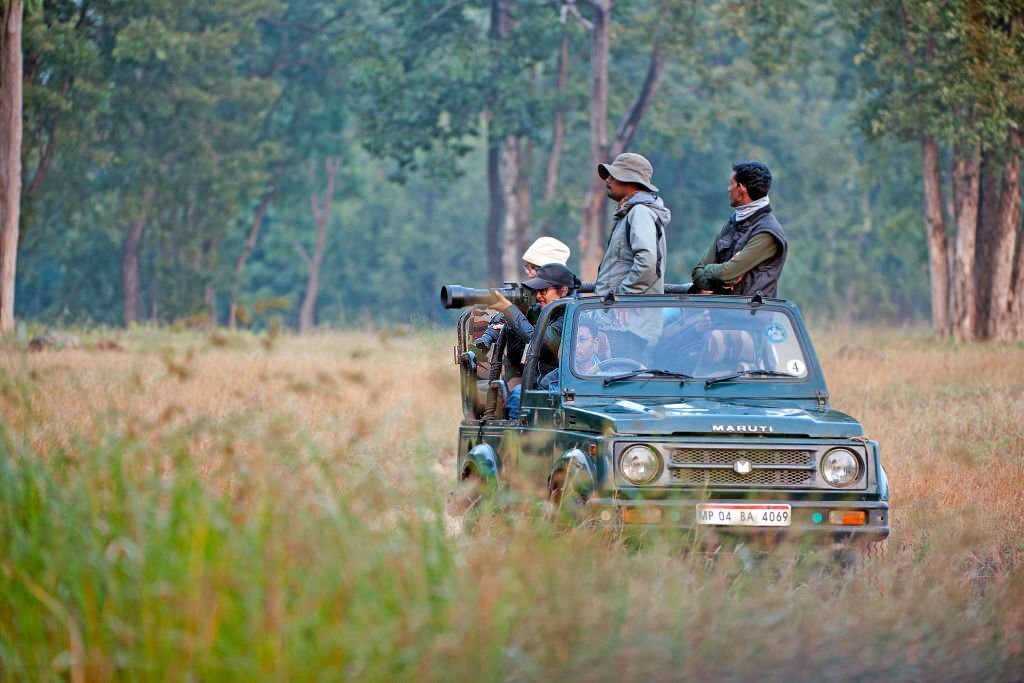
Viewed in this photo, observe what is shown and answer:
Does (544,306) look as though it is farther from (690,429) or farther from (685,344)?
(690,429)

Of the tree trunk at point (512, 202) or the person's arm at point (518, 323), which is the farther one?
the tree trunk at point (512, 202)

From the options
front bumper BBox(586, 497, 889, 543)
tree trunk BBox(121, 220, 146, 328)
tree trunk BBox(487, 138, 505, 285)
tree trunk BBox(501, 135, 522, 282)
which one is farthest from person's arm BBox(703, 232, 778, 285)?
→ tree trunk BBox(121, 220, 146, 328)

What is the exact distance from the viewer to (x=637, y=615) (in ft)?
19.6

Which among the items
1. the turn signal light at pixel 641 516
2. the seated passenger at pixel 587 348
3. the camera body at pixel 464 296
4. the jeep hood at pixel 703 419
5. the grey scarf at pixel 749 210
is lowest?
the turn signal light at pixel 641 516

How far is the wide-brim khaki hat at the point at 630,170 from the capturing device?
9.59 meters

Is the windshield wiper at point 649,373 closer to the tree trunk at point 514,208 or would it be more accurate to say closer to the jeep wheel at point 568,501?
the jeep wheel at point 568,501

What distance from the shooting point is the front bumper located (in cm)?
741

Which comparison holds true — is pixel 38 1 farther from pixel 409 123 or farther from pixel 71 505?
pixel 71 505

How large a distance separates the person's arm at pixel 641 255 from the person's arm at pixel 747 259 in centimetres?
44

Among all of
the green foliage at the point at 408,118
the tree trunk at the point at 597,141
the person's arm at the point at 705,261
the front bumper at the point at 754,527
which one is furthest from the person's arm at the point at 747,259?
the tree trunk at the point at 597,141

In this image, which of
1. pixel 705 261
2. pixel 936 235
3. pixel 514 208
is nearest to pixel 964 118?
pixel 936 235

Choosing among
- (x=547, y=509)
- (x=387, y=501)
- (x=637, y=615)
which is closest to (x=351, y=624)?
(x=387, y=501)

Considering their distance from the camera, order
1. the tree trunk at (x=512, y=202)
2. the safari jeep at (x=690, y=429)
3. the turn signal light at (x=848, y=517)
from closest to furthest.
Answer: the safari jeep at (x=690, y=429) → the turn signal light at (x=848, y=517) → the tree trunk at (x=512, y=202)

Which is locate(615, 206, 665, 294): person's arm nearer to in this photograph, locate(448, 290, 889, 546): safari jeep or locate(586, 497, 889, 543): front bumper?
locate(448, 290, 889, 546): safari jeep
